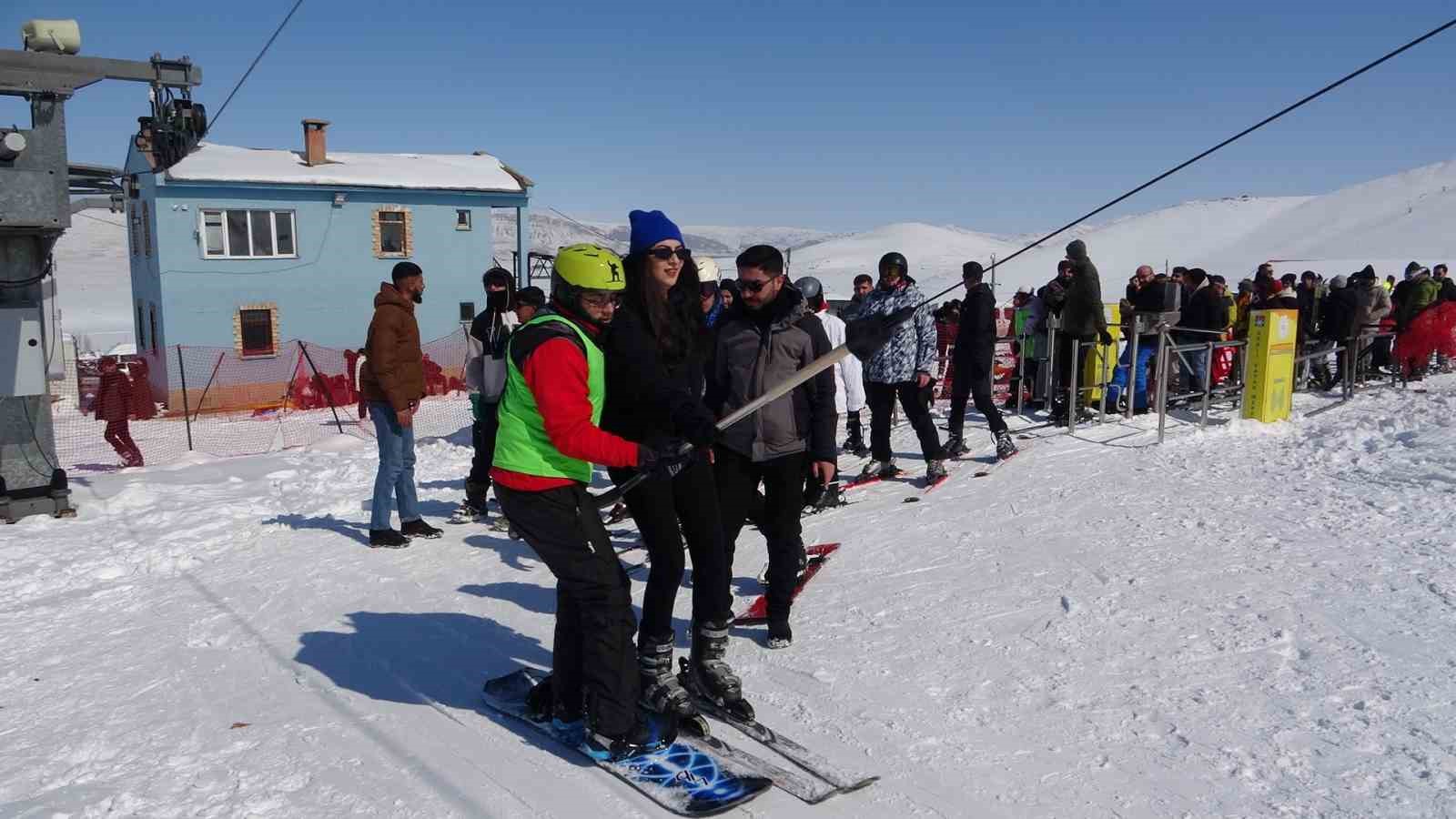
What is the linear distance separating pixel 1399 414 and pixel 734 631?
7993 mm

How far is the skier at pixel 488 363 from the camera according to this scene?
23.7 ft

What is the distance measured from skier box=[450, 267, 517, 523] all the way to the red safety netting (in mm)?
6528

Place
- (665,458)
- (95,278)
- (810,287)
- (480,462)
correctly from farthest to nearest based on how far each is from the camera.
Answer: (95,278), (480,462), (810,287), (665,458)

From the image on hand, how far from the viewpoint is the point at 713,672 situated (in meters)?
4.11

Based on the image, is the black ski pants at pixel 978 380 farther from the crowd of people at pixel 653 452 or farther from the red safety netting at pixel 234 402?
the red safety netting at pixel 234 402

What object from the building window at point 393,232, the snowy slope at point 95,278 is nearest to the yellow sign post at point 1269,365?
the building window at point 393,232

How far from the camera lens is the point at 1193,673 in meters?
4.18

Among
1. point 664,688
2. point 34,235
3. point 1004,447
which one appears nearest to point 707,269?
point 664,688

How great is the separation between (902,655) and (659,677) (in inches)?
50.7

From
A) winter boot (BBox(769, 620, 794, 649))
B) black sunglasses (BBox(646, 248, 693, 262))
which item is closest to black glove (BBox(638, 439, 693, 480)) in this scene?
black sunglasses (BBox(646, 248, 693, 262))

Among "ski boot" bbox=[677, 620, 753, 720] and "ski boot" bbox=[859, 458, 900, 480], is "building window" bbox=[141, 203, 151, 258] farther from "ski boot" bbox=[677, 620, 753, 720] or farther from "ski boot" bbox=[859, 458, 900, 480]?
"ski boot" bbox=[677, 620, 753, 720]

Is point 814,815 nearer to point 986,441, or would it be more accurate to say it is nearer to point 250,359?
point 986,441

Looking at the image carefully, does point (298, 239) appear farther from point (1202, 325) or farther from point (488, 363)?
point (1202, 325)

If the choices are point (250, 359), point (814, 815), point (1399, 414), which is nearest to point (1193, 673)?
point (814, 815)
